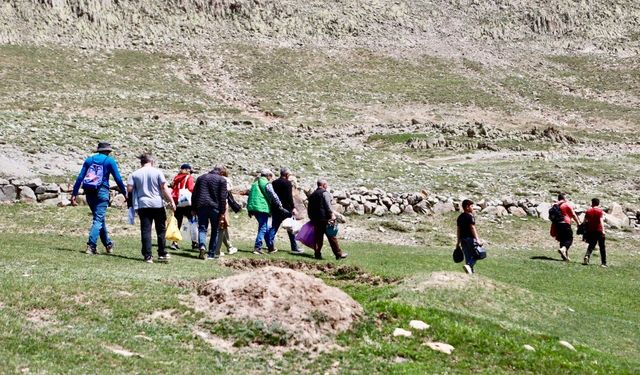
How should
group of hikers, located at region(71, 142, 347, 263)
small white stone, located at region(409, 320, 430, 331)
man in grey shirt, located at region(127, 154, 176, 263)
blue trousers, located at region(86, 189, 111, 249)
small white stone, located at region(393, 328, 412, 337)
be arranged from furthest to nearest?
blue trousers, located at region(86, 189, 111, 249)
group of hikers, located at region(71, 142, 347, 263)
man in grey shirt, located at region(127, 154, 176, 263)
small white stone, located at region(409, 320, 430, 331)
small white stone, located at region(393, 328, 412, 337)

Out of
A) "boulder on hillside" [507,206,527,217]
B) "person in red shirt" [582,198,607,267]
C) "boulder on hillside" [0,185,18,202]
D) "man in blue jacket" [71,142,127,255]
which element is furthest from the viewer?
"boulder on hillside" [507,206,527,217]

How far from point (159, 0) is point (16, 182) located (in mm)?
74968

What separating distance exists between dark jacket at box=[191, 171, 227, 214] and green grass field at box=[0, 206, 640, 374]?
1.46 metres

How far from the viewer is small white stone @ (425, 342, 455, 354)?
977 cm

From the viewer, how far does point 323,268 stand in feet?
56.0

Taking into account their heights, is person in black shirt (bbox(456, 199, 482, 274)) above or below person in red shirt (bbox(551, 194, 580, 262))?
above

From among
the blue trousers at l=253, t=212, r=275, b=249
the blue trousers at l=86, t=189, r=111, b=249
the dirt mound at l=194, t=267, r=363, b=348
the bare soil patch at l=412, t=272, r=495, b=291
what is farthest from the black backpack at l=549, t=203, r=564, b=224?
the blue trousers at l=86, t=189, r=111, b=249

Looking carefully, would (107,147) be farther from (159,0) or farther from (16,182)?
(159,0)

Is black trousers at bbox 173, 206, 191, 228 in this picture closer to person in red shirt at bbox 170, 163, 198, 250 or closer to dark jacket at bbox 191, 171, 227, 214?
person in red shirt at bbox 170, 163, 198, 250

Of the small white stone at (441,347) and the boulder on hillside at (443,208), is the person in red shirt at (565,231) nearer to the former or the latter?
the boulder on hillside at (443,208)

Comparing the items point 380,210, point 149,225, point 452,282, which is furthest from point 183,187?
point 380,210

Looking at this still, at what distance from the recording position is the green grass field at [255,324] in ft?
28.0

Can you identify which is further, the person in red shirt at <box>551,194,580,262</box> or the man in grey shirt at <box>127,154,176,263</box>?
the person in red shirt at <box>551,194,580,262</box>

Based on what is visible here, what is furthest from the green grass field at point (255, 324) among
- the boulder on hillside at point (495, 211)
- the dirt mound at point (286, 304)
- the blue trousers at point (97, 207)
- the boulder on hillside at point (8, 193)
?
the boulder on hillside at point (495, 211)
